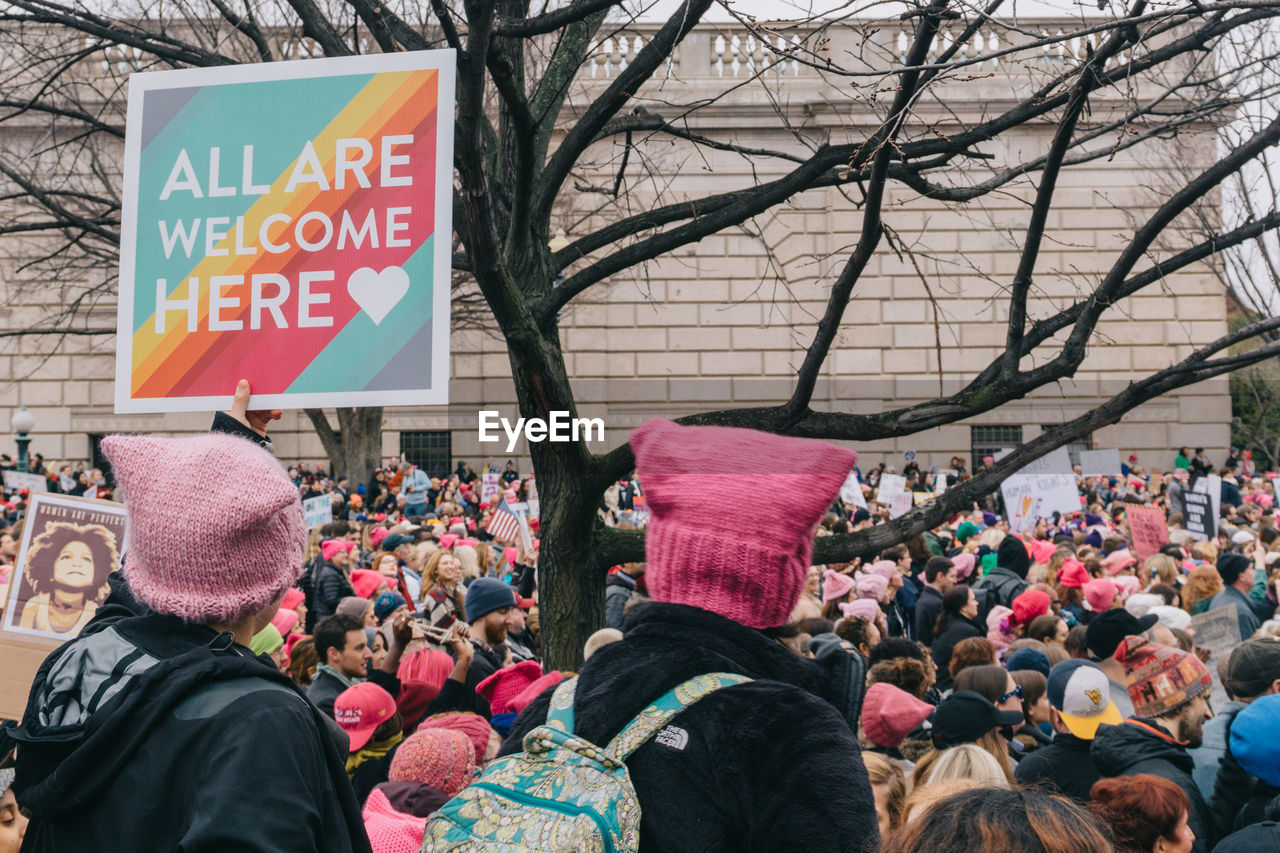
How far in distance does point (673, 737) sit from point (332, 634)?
409 cm

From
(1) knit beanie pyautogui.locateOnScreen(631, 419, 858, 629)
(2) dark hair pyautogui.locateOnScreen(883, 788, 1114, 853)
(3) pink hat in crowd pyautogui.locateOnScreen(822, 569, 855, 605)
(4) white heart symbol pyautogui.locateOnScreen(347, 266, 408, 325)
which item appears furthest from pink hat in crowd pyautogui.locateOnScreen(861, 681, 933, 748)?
(3) pink hat in crowd pyautogui.locateOnScreen(822, 569, 855, 605)

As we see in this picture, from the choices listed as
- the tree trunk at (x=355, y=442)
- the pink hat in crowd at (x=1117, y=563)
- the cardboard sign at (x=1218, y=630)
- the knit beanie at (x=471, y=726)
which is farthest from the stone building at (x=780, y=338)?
the knit beanie at (x=471, y=726)

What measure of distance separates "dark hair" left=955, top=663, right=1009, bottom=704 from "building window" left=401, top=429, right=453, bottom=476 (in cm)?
2350

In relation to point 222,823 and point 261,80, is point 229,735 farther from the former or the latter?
point 261,80

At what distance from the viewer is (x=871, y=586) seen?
→ 972cm

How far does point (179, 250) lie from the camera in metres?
3.23

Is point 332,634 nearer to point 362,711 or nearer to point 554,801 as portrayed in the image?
point 362,711

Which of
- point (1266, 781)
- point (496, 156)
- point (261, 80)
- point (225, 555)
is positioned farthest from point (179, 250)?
point (1266, 781)

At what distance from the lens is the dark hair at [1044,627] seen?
7672 millimetres

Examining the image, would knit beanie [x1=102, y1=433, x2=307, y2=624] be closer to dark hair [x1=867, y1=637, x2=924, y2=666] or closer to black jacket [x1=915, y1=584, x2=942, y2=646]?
dark hair [x1=867, y1=637, x2=924, y2=666]

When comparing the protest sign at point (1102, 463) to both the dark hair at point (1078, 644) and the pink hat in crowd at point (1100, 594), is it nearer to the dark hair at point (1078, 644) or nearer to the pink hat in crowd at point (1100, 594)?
the pink hat in crowd at point (1100, 594)

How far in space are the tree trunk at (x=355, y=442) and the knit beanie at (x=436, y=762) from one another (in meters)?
21.6

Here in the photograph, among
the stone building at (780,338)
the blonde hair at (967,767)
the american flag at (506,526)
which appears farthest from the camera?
the stone building at (780,338)

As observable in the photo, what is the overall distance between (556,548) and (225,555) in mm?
3515
